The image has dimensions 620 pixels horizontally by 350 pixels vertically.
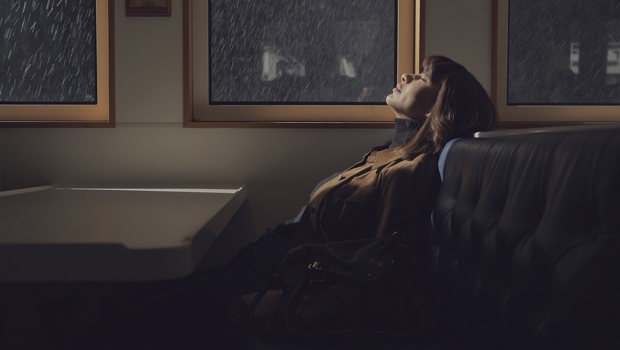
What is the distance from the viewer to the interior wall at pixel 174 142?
2059mm

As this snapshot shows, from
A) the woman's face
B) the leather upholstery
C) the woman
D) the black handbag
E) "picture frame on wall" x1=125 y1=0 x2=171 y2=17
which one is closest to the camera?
the leather upholstery

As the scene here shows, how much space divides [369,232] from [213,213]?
510 mm

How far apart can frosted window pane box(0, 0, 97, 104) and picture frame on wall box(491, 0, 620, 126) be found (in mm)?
1608

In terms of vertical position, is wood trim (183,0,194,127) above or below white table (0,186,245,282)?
above

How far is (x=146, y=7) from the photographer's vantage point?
6.64 ft

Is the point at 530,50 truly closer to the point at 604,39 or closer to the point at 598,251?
the point at 604,39

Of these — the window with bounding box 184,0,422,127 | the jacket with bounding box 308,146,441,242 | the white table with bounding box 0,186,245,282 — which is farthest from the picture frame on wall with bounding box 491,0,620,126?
the white table with bounding box 0,186,245,282

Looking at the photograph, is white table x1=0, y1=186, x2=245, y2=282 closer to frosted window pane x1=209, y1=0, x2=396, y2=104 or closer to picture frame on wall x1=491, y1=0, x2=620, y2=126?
frosted window pane x1=209, y1=0, x2=396, y2=104

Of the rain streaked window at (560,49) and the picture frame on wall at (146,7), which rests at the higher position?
the picture frame on wall at (146,7)

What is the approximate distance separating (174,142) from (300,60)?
→ 58 centimetres

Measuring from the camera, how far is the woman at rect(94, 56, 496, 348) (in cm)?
123

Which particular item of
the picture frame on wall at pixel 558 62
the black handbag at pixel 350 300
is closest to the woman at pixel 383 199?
the black handbag at pixel 350 300

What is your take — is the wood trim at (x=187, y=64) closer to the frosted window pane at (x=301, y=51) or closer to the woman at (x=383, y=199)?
the frosted window pane at (x=301, y=51)

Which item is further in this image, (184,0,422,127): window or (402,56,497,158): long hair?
(184,0,422,127): window
